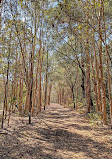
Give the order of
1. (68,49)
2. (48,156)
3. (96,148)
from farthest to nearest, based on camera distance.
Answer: (68,49) → (96,148) → (48,156)

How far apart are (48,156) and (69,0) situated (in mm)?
7274

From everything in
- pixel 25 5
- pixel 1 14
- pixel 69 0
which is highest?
pixel 69 0

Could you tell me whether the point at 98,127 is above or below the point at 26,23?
below

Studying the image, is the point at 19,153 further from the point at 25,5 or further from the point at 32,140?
the point at 25,5

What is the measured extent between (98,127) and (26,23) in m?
6.20

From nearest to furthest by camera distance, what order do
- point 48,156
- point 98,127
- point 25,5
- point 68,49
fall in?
1. point 48,156
2. point 98,127
3. point 25,5
4. point 68,49

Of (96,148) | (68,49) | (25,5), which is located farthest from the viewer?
(68,49)

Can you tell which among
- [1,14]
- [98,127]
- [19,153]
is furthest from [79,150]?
[1,14]

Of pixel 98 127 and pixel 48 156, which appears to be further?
pixel 98 127

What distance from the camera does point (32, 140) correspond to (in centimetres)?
418

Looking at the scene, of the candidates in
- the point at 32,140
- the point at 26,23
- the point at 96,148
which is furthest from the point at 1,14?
the point at 96,148

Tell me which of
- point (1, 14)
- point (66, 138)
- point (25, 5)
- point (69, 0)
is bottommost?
point (66, 138)

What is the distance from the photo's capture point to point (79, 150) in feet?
11.3

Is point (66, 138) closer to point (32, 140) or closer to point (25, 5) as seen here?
point (32, 140)
